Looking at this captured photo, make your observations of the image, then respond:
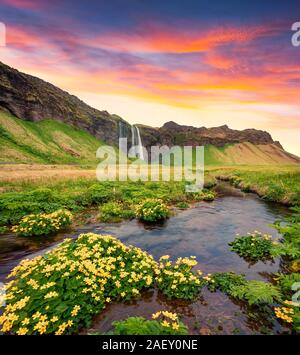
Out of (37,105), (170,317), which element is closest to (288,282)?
(170,317)

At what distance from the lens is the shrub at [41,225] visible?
12750mm

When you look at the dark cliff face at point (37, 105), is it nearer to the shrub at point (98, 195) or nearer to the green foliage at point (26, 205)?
the shrub at point (98, 195)

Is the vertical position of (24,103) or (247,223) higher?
(24,103)

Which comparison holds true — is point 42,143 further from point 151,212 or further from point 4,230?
point 151,212

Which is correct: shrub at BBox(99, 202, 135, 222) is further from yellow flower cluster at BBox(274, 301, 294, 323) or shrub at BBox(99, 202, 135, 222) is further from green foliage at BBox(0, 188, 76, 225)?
yellow flower cluster at BBox(274, 301, 294, 323)

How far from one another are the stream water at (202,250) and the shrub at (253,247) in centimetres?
40

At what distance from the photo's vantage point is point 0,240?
12266 millimetres

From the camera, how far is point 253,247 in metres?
11.2

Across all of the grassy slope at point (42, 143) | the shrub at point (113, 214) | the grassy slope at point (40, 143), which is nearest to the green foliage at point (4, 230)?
the shrub at point (113, 214)

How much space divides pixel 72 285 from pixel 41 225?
8.00 m

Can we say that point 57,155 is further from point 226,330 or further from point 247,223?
point 226,330

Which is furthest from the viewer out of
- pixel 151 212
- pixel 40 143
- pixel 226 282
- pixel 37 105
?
pixel 37 105

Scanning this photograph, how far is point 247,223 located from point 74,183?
19.9 meters
